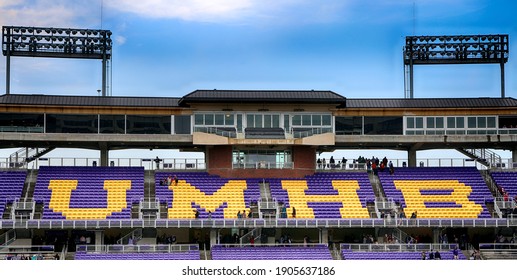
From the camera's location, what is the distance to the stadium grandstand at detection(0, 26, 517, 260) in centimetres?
5900

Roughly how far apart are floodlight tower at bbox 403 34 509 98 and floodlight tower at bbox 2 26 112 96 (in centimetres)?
2581

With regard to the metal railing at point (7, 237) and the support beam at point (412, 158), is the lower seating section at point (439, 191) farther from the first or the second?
the metal railing at point (7, 237)

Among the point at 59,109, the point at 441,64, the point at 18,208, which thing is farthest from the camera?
the point at 441,64

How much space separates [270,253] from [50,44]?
1046 inches

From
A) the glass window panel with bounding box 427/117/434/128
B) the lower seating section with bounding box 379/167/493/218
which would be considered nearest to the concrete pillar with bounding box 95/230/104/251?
the lower seating section with bounding box 379/167/493/218

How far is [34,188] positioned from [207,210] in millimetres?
12753

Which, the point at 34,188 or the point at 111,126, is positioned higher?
the point at 111,126

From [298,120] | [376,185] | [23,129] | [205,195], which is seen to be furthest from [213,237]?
[23,129]

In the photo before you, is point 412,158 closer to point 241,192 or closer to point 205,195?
point 241,192

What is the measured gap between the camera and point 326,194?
64.1 meters

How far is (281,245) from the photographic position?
196ft

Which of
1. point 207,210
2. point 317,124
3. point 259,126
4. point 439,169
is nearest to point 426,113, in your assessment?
point 439,169
